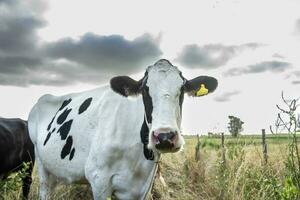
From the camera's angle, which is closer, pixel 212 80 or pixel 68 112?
pixel 212 80

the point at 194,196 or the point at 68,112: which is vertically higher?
the point at 68,112

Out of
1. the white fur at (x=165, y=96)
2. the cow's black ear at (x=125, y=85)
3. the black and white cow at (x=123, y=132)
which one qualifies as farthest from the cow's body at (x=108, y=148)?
the white fur at (x=165, y=96)

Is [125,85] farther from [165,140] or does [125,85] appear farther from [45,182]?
[45,182]

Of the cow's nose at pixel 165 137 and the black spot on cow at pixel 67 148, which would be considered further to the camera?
the black spot on cow at pixel 67 148

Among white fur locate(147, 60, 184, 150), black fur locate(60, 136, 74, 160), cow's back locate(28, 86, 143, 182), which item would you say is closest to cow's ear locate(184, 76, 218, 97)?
white fur locate(147, 60, 184, 150)

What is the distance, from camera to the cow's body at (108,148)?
4.76 metres

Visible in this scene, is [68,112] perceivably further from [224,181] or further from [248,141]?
[248,141]

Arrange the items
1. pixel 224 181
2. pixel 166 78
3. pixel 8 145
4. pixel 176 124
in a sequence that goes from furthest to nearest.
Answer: pixel 8 145 < pixel 224 181 < pixel 166 78 < pixel 176 124

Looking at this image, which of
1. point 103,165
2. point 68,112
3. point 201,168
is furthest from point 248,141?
point 103,165

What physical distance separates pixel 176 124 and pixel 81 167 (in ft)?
6.15

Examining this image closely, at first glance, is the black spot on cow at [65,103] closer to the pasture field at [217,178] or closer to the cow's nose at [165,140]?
the pasture field at [217,178]

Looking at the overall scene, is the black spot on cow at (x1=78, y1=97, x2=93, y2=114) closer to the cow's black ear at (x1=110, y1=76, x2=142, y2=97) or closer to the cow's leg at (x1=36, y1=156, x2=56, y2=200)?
the cow's black ear at (x1=110, y1=76, x2=142, y2=97)

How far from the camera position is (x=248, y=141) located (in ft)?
28.1

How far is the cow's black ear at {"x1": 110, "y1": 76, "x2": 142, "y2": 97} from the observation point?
4.63 metres
